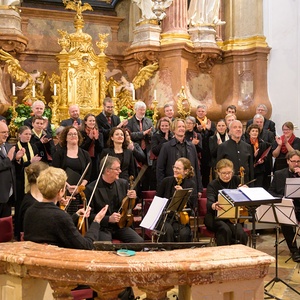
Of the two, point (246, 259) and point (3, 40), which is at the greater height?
point (3, 40)

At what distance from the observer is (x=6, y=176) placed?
653cm

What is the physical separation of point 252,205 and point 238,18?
22.6 ft

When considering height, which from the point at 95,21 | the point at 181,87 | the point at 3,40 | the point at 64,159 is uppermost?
the point at 95,21

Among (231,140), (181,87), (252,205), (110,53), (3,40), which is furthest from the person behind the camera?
(110,53)

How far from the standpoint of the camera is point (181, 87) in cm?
1034

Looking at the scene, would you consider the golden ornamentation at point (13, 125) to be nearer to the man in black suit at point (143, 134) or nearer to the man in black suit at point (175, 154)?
the man in black suit at point (143, 134)

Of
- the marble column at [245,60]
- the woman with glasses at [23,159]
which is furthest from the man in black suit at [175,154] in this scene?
the marble column at [245,60]

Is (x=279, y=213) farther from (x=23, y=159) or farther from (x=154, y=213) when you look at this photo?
(x=23, y=159)

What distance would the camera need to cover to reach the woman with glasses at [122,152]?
22.9 feet

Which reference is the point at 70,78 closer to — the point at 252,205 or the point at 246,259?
the point at 252,205

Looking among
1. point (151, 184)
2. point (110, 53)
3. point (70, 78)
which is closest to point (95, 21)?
point (110, 53)

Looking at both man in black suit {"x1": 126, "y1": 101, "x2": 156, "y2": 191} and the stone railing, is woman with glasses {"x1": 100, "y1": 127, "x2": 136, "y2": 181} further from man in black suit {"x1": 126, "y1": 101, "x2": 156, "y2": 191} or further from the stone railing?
the stone railing

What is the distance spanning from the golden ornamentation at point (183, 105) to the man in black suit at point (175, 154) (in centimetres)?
262

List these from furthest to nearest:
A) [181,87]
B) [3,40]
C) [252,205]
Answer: [181,87] < [3,40] < [252,205]
